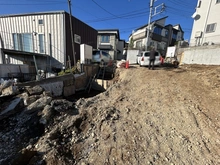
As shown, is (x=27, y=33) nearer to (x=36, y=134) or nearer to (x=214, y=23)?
→ (x=36, y=134)

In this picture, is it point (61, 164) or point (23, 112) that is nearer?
point (61, 164)

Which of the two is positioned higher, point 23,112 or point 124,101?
point 124,101

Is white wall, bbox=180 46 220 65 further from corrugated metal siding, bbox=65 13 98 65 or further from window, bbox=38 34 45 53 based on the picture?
window, bbox=38 34 45 53

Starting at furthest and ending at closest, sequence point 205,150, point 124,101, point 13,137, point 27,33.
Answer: point 27,33
point 124,101
point 13,137
point 205,150

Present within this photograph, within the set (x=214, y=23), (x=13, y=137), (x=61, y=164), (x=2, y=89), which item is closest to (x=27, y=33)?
(x=2, y=89)

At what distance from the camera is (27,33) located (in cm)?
971

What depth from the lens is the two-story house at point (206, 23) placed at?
1087 cm

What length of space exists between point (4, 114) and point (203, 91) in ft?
24.2

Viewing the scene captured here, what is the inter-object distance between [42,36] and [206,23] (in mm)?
16203

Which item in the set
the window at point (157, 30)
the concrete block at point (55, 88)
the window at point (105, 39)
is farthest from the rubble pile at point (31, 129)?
the window at point (157, 30)

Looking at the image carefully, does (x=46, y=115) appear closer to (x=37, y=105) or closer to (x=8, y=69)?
(x=37, y=105)

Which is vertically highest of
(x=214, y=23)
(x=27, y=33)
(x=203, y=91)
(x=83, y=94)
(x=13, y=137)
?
(x=214, y=23)

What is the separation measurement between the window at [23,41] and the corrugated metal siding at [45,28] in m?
0.32

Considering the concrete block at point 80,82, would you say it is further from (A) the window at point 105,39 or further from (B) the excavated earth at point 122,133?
(A) the window at point 105,39
